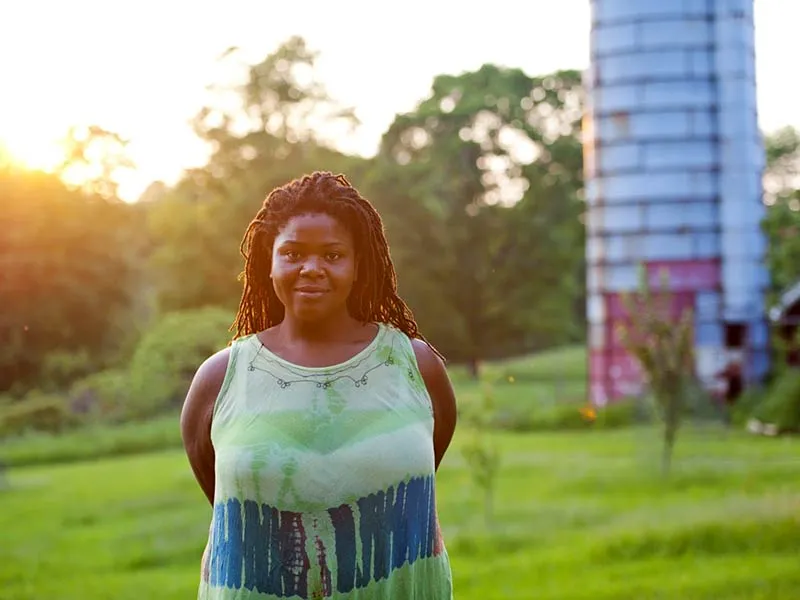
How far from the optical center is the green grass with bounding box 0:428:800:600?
8.77 m

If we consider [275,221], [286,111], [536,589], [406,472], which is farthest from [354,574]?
[286,111]

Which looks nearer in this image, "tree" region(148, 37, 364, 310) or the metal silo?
the metal silo

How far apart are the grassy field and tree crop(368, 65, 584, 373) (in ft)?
48.8

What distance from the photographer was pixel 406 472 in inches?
97.3

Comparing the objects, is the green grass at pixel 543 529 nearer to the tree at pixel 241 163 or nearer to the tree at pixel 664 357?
the tree at pixel 664 357

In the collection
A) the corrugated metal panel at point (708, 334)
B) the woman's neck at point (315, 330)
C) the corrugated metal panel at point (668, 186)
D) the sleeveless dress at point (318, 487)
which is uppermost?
the corrugated metal panel at point (668, 186)

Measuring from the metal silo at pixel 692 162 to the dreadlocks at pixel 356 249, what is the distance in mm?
20085

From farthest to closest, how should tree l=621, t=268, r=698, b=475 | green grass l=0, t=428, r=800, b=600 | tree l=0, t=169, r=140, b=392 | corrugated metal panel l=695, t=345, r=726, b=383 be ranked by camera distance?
tree l=0, t=169, r=140, b=392 < corrugated metal panel l=695, t=345, r=726, b=383 < tree l=621, t=268, r=698, b=475 < green grass l=0, t=428, r=800, b=600

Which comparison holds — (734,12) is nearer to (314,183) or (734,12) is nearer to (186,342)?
(186,342)

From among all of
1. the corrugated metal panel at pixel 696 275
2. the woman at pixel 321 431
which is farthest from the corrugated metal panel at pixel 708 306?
the woman at pixel 321 431

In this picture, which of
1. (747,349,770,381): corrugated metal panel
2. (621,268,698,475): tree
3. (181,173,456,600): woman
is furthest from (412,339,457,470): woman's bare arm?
(747,349,770,381): corrugated metal panel

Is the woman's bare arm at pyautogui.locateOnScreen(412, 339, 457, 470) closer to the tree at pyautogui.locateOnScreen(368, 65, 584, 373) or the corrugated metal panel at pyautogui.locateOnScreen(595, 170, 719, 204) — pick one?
the corrugated metal panel at pyautogui.locateOnScreen(595, 170, 719, 204)

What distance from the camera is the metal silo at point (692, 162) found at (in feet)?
73.3

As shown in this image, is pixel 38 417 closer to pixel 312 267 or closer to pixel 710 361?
pixel 710 361
